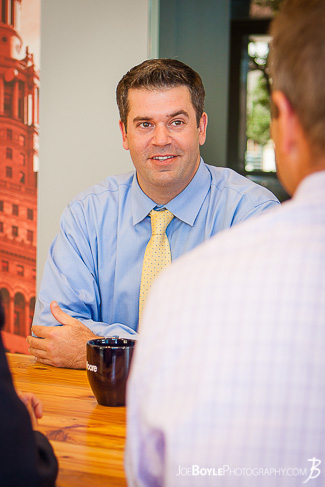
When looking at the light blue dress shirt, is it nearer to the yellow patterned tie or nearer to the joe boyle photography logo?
the yellow patterned tie

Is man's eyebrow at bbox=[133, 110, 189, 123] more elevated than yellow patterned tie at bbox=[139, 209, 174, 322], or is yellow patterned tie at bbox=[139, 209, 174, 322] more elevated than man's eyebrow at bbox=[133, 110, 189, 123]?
man's eyebrow at bbox=[133, 110, 189, 123]

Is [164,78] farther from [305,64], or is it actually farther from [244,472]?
[244,472]

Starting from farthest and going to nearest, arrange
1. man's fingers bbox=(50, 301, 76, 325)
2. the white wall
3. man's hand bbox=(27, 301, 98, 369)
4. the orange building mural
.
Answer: the orange building mural → the white wall → man's fingers bbox=(50, 301, 76, 325) → man's hand bbox=(27, 301, 98, 369)

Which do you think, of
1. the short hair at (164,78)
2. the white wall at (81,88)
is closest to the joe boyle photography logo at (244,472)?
the short hair at (164,78)

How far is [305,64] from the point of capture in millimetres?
653

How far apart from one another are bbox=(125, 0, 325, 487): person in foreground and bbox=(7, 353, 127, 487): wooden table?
0.78 ft

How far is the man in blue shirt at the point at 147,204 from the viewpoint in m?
1.98

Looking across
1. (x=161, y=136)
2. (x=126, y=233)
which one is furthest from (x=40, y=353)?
(x=161, y=136)

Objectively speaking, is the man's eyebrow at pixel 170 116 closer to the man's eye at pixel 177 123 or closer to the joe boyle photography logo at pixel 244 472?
the man's eye at pixel 177 123

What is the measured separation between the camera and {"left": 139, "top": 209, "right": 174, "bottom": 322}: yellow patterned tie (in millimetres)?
1896

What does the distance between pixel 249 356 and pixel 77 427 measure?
0.52 meters

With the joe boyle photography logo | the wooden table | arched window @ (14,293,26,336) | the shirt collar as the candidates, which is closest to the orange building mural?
arched window @ (14,293,26,336)

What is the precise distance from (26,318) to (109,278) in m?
1.51

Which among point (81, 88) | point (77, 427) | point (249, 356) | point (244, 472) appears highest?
point (81, 88)
